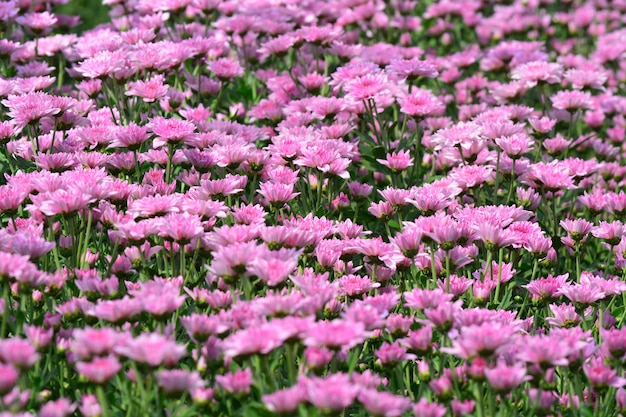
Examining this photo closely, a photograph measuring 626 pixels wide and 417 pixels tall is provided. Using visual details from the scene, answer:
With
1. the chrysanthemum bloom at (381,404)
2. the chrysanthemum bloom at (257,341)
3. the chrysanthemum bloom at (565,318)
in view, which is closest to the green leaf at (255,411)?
the chrysanthemum bloom at (257,341)

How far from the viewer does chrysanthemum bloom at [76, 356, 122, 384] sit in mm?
2830

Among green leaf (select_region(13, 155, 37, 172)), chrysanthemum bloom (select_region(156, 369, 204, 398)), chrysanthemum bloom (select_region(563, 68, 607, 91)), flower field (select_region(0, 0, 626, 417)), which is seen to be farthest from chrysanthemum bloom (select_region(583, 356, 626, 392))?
chrysanthemum bloom (select_region(563, 68, 607, 91))

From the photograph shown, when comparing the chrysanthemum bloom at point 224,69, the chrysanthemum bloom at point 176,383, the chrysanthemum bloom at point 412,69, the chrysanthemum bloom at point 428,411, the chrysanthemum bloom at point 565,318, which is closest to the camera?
the chrysanthemum bloom at point 176,383

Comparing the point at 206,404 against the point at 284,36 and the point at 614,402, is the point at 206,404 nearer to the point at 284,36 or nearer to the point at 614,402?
the point at 614,402

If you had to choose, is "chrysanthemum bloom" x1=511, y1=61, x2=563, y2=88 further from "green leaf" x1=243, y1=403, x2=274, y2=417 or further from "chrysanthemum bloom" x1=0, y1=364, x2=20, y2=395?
"chrysanthemum bloom" x1=0, y1=364, x2=20, y2=395

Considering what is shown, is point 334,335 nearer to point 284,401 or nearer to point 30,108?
point 284,401

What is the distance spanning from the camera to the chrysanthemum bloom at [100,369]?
2.83m

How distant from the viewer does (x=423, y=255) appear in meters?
4.27

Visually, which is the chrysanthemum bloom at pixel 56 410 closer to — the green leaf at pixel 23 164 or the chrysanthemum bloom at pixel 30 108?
the chrysanthemum bloom at pixel 30 108

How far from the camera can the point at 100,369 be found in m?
2.84

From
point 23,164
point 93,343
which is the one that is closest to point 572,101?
point 23,164

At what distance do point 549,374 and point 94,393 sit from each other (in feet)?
5.91

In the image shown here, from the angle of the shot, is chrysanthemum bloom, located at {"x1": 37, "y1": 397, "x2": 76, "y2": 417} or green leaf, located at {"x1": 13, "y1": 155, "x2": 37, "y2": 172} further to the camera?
green leaf, located at {"x1": 13, "y1": 155, "x2": 37, "y2": 172}

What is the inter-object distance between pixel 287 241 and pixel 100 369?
1200 mm
